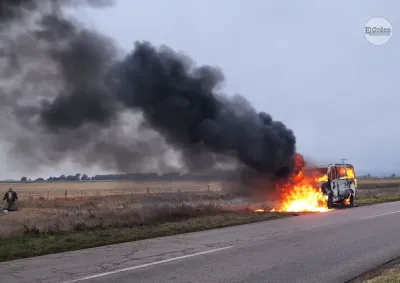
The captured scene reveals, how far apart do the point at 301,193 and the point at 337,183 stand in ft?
6.00

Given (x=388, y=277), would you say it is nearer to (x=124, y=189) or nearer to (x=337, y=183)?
(x=337, y=183)

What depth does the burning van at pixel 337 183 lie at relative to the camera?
62.5ft

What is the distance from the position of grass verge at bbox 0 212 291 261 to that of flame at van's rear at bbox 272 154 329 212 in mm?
5962

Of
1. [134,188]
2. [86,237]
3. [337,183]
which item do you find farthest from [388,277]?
[134,188]

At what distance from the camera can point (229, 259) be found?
7516mm

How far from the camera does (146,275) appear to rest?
20.7ft

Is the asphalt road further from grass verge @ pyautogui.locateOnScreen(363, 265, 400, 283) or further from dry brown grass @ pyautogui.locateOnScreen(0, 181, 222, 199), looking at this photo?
dry brown grass @ pyautogui.locateOnScreen(0, 181, 222, 199)

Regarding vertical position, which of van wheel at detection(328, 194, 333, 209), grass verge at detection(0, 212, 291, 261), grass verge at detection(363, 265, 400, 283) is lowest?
grass verge at detection(363, 265, 400, 283)

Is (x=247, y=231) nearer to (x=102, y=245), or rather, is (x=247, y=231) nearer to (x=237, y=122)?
(x=102, y=245)

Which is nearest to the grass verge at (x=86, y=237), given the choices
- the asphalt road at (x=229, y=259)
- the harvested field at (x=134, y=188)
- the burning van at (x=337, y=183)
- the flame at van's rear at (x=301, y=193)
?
the asphalt road at (x=229, y=259)

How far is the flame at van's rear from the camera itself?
19000mm

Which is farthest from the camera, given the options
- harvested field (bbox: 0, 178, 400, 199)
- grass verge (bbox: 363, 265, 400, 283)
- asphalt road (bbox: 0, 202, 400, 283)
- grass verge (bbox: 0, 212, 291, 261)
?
harvested field (bbox: 0, 178, 400, 199)

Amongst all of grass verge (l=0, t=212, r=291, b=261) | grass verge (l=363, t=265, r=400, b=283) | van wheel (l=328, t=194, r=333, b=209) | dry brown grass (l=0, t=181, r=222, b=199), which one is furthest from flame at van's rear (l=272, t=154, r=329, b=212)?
grass verge (l=363, t=265, r=400, b=283)

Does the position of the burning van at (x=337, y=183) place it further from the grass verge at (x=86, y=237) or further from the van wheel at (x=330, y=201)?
the grass verge at (x=86, y=237)
